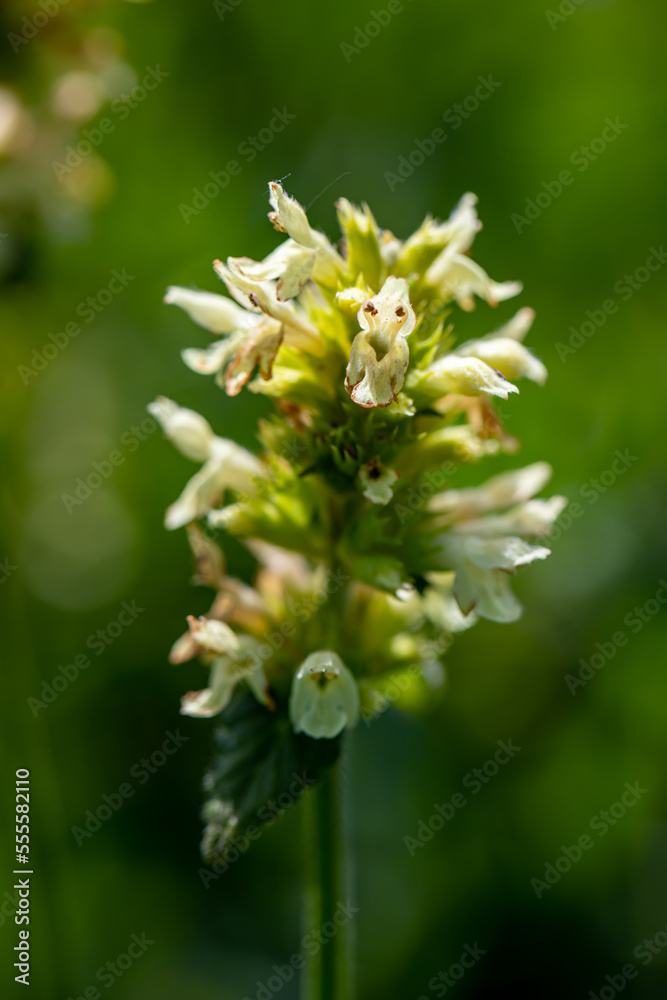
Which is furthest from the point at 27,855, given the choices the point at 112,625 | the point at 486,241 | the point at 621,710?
the point at 486,241

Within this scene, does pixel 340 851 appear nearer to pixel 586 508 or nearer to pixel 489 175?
pixel 586 508

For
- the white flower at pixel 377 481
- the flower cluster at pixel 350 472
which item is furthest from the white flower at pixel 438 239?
the white flower at pixel 377 481

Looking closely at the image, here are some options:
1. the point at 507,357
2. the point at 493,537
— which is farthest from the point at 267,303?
the point at 493,537

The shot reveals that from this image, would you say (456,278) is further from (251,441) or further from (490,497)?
(251,441)

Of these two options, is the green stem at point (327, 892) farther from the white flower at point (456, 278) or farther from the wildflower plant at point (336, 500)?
the white flower at point (456, 278)

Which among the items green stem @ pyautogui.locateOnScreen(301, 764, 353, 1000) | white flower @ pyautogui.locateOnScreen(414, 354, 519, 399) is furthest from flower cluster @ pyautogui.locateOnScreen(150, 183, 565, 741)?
green stem @ pyautogui.locateOnScreen(301, 764, 353, 1000)

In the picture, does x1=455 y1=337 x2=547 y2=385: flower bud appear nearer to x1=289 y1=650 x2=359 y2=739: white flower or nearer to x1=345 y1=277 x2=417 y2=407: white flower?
x1=345 y1=277 x2=417 y2=407: white flower
